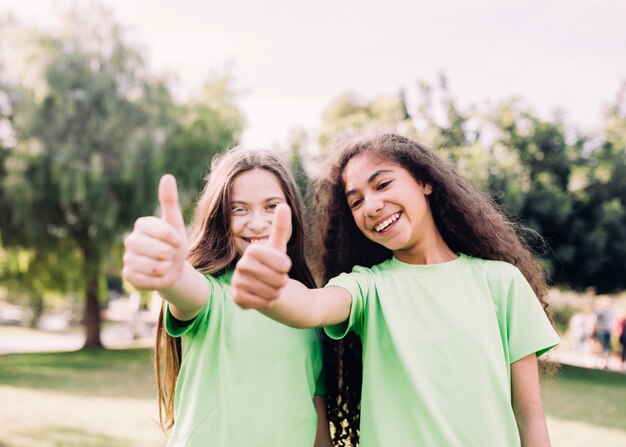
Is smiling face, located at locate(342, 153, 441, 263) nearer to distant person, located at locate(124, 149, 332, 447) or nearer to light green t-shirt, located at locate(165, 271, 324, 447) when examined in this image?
distant person, located at locate(124, 149, 332, 447)

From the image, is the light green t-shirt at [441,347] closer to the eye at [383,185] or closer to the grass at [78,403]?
the eye at [383,185]

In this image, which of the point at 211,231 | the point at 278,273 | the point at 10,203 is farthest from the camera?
the point at 10,203

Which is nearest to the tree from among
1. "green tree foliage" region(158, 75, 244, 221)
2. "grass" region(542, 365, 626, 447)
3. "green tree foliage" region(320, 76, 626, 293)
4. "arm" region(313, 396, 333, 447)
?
"green tree foliage" region(158, 75, 244, 221)

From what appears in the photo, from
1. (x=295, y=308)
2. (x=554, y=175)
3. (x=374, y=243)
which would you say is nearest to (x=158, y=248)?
(x=295, y=308)

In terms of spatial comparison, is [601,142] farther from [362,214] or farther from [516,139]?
[362,214]

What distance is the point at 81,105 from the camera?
45.0ft

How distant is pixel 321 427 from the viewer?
2.26 metres

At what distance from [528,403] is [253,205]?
1.21 meters

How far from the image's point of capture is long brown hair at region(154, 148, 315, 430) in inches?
88.5

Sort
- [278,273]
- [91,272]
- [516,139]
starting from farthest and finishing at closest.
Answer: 1. [91,272]
2. [516,139]
3. [278,273]

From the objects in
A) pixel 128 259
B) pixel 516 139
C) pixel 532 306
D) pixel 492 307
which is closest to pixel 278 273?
pixel 128 259

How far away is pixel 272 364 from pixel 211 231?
60cm

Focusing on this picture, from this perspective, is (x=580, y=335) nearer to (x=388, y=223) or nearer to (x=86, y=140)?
(x=86, y=140)

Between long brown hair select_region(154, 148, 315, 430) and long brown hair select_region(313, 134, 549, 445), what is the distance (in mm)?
154
